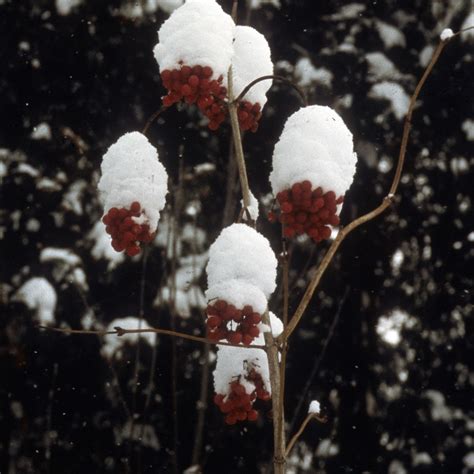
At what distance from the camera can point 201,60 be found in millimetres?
1053

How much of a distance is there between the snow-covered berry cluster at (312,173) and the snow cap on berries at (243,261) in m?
0.05

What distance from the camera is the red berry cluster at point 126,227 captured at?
1116 mm

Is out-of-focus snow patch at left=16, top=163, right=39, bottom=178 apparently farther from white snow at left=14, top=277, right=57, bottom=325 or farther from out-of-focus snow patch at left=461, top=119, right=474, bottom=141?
out-of-focus snow patch at left=461, top=119, right=474, bottom=141

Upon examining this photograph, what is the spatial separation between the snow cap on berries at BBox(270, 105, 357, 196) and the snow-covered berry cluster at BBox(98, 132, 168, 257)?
221mm

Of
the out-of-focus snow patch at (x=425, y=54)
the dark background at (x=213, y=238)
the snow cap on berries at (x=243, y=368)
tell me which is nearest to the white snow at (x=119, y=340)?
the dark background at (x=213, y=238)

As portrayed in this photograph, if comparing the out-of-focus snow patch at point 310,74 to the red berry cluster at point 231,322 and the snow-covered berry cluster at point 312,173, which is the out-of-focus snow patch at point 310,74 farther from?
the red berry cluster at point 231,322

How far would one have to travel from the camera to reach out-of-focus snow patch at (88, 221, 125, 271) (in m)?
4.08

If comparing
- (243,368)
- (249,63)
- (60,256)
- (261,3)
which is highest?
(261,3)

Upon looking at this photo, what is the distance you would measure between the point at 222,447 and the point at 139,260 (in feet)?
3.99

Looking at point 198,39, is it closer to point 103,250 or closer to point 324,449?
point 103,250

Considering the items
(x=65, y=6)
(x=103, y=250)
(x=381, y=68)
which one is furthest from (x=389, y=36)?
(x=103, y=250)

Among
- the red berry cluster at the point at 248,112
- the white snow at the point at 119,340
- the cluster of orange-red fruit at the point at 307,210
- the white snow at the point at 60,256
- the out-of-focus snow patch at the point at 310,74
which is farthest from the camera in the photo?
the out-of-focus snow patch at the point at 310,74

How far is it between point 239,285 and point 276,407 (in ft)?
0.63

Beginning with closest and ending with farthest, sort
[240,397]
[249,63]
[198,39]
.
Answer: [198,39]
[240,397]
[249,63]
